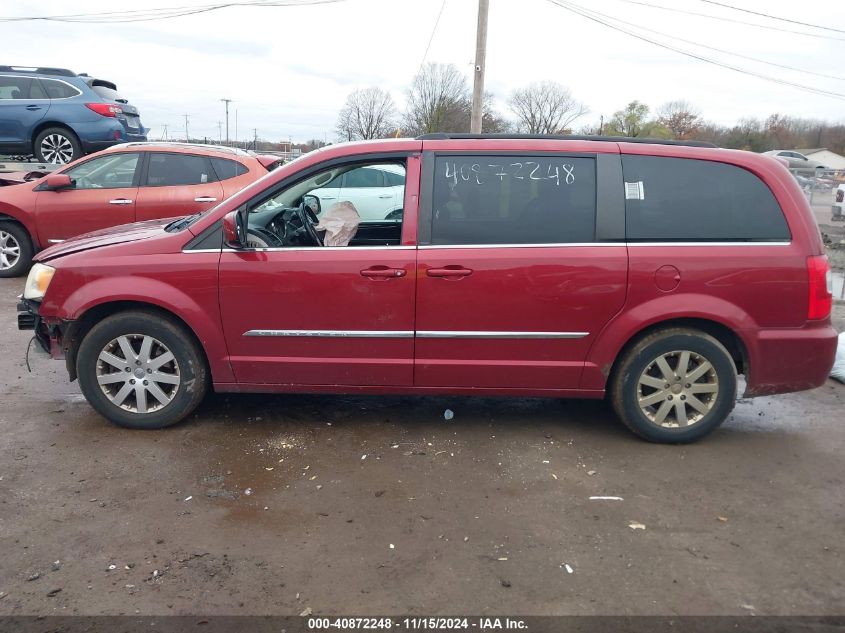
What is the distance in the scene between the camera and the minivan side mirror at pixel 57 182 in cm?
816

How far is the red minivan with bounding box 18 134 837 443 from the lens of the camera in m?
4.01

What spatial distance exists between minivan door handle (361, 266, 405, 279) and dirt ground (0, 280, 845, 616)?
1.07 metres

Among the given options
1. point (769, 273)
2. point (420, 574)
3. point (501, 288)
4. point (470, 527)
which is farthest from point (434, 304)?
point (769, 273)

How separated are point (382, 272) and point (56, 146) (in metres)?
10.2

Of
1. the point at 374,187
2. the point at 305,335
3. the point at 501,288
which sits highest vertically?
the point at 374,187

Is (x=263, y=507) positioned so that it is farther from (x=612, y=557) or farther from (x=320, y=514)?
(x=612, y=557)

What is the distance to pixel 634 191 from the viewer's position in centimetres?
409

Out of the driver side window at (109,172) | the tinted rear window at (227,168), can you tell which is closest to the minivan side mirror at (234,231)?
the tinted rear window at (227,168)

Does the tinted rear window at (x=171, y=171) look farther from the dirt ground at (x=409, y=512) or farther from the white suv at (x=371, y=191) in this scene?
the dirt ground at (x=409, y=512)

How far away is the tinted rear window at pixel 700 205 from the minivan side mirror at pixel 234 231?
2.39 metres

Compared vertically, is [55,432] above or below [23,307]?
below

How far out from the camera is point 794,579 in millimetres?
2947

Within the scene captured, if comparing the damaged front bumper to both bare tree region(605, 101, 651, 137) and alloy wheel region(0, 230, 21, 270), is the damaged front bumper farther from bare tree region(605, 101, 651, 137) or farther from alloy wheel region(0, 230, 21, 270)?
bare tree region(605, 101, 651, 137)

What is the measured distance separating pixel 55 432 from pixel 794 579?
4306 mm
